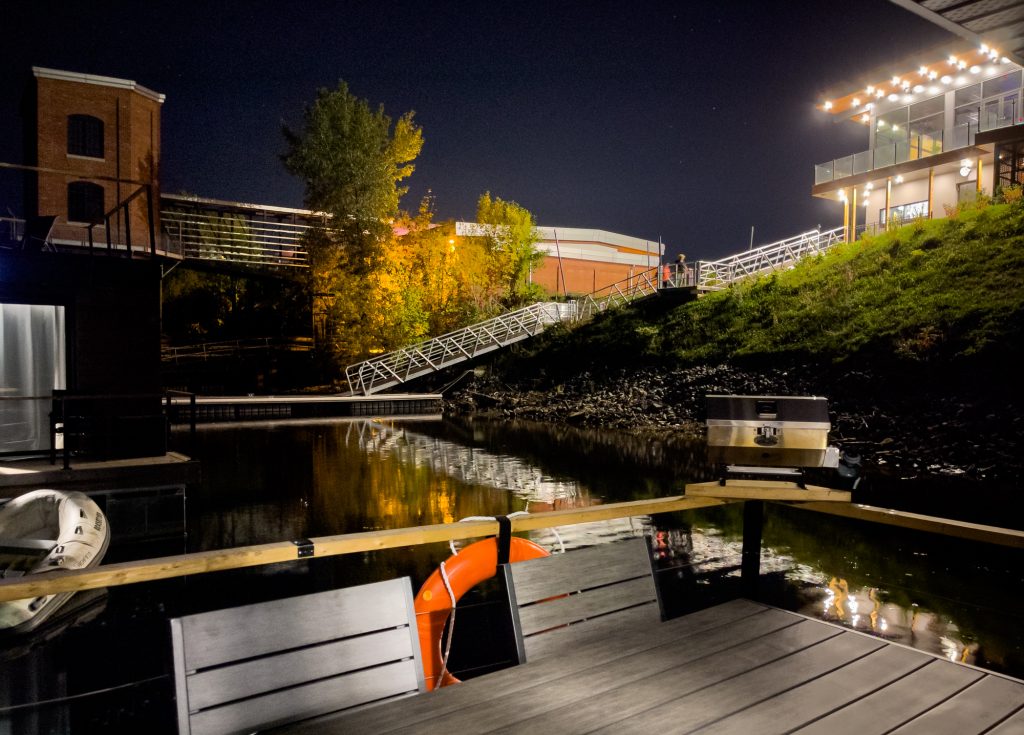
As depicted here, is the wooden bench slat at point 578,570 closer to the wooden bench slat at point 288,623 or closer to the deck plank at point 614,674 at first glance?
the deck plank at point 614,674

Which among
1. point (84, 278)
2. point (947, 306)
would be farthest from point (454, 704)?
point (947, 306)

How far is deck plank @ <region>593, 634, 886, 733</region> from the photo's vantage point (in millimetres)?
1748

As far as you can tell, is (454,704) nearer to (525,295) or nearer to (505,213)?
(525,295)

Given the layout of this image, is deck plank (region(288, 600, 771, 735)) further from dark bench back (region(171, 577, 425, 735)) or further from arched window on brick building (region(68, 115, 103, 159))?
arched window on brick building (region(68, 115, 103, 159))

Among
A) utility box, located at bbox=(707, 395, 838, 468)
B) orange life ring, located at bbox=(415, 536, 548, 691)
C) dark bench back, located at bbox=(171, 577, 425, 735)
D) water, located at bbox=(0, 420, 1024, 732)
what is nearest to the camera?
dark bench back, located at bbox=(171, 577, 425, 735)

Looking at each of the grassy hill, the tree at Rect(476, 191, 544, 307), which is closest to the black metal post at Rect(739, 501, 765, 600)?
the grassy hill

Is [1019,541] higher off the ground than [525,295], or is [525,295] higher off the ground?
[525,295]

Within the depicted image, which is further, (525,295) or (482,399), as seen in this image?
(525,295)

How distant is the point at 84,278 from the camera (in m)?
8.27

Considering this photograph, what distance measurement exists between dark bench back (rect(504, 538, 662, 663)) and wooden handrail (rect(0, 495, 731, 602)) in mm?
221

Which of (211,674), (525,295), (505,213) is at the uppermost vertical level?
(505,213)

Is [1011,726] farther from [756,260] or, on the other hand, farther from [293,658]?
[756,260]

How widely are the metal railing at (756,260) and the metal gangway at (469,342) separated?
218 cm

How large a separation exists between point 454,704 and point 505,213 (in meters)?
36.1
